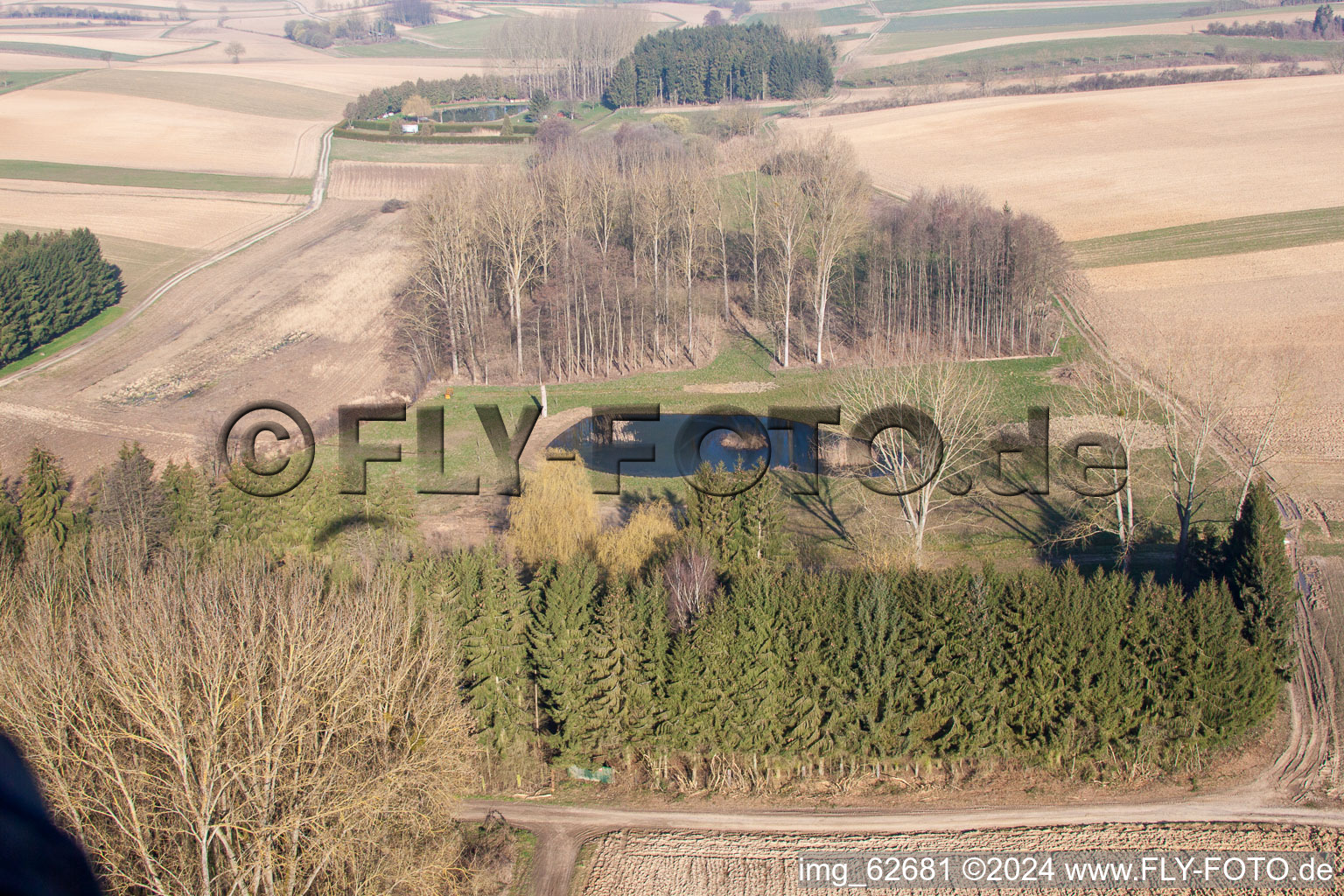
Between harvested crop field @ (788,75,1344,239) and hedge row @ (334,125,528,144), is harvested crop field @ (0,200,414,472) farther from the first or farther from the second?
harvested crop field @ (788,75,1344,239)

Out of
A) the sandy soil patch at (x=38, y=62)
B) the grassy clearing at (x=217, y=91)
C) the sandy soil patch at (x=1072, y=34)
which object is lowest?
the grassy clearing at (x=217, y=91)

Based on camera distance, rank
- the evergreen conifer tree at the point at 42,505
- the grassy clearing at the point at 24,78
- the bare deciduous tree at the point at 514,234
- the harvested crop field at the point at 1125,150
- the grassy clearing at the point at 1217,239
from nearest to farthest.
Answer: the evergreen conifer tree at the point at 42,505 → the bare deciduous tree at the point at 514,234 → the grassy clearing at the point at 1217,239 → the harvested crop field at the point at 1125,150 → the grassy clearing at the point at 24,78

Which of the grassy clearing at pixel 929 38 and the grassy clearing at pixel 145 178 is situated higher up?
the grassy clearing at pixel 929 38

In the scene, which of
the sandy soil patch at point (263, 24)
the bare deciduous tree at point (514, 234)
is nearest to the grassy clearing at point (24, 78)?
the sandy soil patch at point (263, 24)

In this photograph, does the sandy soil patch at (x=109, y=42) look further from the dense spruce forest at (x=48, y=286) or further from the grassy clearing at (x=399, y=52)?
the dense spruce forest at (x=48, y=286)

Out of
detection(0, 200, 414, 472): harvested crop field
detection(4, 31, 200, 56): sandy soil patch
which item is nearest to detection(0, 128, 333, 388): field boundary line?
detection(0, 200, 414, 472): harvested crop field

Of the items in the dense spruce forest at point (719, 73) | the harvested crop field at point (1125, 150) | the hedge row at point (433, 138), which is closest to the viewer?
the harvested crop field at point (1125, 150)

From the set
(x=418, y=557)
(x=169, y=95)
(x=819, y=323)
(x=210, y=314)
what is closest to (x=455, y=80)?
(x=169, y=95)
